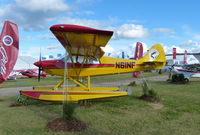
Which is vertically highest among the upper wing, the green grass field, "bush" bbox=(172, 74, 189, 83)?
the upper wing

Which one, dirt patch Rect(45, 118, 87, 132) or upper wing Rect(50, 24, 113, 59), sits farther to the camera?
upper wing Rect(50, 24, 113, 59)

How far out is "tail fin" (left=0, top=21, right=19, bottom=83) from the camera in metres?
7.72

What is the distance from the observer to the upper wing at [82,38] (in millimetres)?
5234

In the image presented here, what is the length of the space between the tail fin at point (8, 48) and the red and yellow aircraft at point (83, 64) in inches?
45.3

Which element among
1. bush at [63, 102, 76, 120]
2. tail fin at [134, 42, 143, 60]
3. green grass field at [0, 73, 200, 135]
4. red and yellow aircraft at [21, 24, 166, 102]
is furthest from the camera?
tail fin at [134, 42, 143, 60]

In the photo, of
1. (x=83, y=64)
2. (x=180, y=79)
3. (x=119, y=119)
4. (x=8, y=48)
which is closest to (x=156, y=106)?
(x=119, y=119)

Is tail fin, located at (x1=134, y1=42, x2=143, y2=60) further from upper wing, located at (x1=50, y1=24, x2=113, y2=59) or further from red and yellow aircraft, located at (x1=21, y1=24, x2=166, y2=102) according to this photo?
upper wing, located at (x1=50, y1=24, x2=113, y2=59)

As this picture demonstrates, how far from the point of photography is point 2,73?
25.3ft

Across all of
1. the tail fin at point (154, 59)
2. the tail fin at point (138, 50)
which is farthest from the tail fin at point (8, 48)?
the tail fin at point (138, 50)

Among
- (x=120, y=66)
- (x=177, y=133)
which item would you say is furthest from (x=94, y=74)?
(x=177, y=133)

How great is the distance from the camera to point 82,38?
6.20m

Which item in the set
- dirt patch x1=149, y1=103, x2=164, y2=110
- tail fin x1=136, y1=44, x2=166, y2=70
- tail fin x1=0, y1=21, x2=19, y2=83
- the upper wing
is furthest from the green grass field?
tail fin x1=136, y1=44, x2=166, y2=70

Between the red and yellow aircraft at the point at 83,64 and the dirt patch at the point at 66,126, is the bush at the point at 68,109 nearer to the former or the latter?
the dirt patch at the point at 66,126

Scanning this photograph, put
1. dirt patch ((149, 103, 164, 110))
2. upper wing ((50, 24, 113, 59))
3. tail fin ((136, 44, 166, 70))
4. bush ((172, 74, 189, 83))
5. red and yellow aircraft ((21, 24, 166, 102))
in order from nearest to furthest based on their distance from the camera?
upper wing ((50, 24, 113, 59)) → red and yellow aircraft ((21, 24, 166, 102)) → dirt patch ((149, 103, 164, 110)) → tail fin ((136, 44, 166, 70)) → bush ((172, 74, 189, 83))
